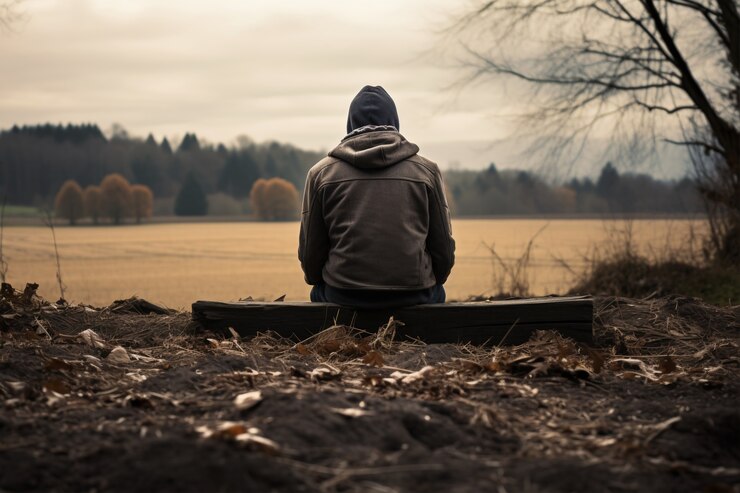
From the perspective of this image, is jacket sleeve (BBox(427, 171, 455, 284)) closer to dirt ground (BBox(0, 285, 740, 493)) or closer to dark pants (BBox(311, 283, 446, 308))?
dark pants (BBox(311, 283, 446, 308))

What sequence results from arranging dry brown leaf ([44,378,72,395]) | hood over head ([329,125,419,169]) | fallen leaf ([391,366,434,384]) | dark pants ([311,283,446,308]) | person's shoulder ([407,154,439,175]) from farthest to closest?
dark pants ([311,283,446,308]), person's shoulder ([407,154,439,175]), hood over head ([329,125,419,169]), fallen leaf ([391,366,434,384]), dry brown leaf ([44,378,72,395])

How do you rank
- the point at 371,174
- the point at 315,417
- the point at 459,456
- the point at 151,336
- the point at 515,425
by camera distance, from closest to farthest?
the point at 459,456 → the point at 315,417 → the point at 515,425 → the point at 371,174 → the point at 151,336

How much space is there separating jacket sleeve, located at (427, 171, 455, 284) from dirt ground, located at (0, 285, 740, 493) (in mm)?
522

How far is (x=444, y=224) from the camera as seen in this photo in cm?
531

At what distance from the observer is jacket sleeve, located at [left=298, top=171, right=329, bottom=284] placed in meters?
5.27

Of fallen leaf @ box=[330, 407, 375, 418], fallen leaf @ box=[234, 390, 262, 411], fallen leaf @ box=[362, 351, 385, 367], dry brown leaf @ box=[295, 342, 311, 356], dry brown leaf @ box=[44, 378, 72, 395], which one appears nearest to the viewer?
fallen leaf @ box=[330, 407, 375, 418]

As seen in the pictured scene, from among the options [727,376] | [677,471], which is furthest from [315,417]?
[727,376]

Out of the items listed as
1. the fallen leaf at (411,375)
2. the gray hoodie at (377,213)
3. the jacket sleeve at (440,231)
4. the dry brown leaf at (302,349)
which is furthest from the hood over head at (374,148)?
the fallen leaf at (411,375)

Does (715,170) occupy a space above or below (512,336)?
above

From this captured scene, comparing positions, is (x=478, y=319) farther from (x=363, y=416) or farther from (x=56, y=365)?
(x=56, y=365)

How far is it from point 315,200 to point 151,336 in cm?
153

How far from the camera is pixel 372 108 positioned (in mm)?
5367

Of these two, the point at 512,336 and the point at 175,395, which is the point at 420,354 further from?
the point at 175,395

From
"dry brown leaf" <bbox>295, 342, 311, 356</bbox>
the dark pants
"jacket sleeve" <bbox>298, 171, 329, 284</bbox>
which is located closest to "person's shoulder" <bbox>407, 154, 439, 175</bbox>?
"jacket sleeve" <bbox>298, 171, 329, 284</bbox>
